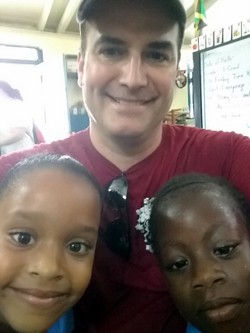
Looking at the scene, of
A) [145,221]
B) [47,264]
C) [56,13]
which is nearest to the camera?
[47,264]

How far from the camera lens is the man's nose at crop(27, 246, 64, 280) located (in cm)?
76

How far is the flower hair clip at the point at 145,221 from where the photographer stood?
987 mm

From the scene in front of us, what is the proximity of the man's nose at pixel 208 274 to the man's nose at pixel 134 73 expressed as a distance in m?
0.49

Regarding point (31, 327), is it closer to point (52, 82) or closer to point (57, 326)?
point (57, 326)

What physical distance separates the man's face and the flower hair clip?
0.20 metres

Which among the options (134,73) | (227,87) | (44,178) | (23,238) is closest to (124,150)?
(134,73)

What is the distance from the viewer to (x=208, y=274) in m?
0.77

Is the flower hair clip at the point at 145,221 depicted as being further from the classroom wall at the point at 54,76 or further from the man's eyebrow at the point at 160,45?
the classroom wall at the point at 54,76

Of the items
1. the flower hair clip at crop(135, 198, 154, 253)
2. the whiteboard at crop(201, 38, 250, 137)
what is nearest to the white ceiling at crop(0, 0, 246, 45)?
the whiteboard at crop(201, 38, 250, 137)

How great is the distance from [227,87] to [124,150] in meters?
0.81

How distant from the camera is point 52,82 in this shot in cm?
515

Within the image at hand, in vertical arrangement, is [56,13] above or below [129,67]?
above

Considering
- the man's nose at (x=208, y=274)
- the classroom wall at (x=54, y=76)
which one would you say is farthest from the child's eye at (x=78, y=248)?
the classroom wall at (x=54, y=76)

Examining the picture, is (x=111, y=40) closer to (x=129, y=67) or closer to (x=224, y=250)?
(x=129, y=67)
